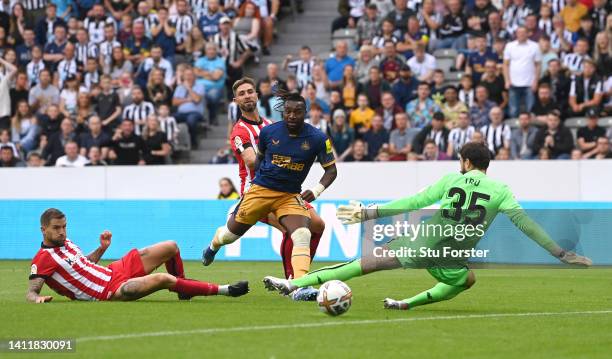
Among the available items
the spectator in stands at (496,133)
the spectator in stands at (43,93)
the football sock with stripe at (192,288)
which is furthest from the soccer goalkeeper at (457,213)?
the spectator in stands at (43,93)

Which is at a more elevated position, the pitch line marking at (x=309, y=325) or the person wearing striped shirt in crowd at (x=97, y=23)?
the person wearing striped shirt in crowd at (x=97, y=23)

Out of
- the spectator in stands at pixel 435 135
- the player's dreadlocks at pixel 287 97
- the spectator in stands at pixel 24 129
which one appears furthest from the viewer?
the spectator in stands at pixel 24 129

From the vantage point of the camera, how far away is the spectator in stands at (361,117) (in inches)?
920

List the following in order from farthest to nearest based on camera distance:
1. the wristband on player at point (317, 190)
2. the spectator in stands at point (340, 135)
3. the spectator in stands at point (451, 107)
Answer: the spectator in stands at point (340, 135), the spectator in stands at point (451, 107), the wristband on player at point (317, 190)

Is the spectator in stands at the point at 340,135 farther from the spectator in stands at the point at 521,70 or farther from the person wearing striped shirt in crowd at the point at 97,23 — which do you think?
the person wearing striped shirt in crowd at the point at 97,23

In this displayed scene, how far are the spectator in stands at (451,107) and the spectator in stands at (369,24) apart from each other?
10.2 feet

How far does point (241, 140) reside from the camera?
13414 millimetres

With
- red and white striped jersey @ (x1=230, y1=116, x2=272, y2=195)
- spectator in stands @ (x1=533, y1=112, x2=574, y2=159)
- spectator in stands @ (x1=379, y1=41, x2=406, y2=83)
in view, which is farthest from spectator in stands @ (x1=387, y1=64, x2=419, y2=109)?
red and white striped jersey @ (x1=230, y1=116, x2=272, y2=195)

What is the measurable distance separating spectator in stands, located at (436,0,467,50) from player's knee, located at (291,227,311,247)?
12.9 m

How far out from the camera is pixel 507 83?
23.1 metres

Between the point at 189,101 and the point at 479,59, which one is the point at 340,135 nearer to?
the point at 479,59

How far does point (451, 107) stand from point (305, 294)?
11.3 meters

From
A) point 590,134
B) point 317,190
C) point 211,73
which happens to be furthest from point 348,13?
point 317,190

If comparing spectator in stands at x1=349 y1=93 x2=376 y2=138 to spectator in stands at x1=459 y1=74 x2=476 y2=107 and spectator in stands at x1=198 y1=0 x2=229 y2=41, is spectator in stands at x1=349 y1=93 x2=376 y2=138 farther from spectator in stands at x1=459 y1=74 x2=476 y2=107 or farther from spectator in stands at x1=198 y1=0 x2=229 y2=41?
spectator in stands at x1=198 y1=0 x2=229 y2=41
